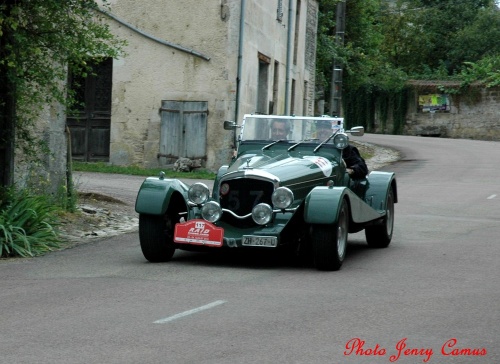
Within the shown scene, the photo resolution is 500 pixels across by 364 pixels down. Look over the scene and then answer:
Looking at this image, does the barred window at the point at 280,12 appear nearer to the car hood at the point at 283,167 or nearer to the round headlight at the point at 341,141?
the round headlight at the point at 341,141

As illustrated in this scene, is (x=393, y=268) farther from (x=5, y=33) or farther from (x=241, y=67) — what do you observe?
(x=241, y=67)

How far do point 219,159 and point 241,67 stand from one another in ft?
8.47

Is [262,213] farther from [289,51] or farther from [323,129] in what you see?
[289,51]

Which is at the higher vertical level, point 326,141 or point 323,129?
point 323,129

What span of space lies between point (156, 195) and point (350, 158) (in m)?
2.79

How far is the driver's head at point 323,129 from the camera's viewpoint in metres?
13.5

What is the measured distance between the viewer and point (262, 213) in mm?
11469

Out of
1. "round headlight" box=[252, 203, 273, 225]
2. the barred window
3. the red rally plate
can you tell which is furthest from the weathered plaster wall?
"round headlight" box=[252, 203, 273, 225]

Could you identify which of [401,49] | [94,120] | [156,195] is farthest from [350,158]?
[401,49]

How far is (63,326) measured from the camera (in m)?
7.90

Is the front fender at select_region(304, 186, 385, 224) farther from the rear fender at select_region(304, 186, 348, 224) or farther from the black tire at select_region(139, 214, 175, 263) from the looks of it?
the black tire at select_region(139, 214, 175, 263)

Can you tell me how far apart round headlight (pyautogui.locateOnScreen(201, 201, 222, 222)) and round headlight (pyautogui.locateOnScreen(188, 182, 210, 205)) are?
0.33 m
